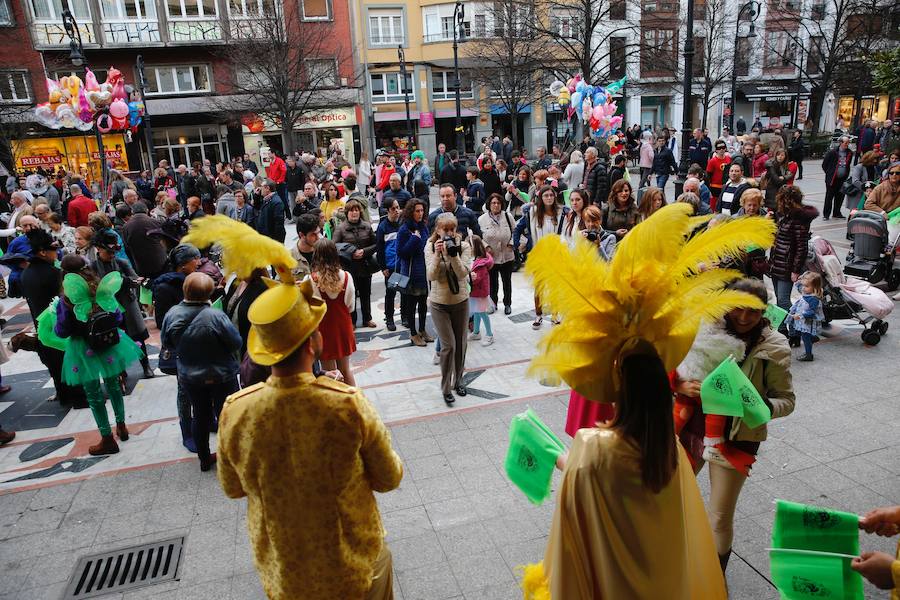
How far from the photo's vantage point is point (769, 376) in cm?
324

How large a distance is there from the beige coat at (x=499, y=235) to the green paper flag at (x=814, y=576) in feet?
20.7

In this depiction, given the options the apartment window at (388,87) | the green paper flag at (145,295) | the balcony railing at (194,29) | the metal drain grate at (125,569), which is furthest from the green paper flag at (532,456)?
the apartment window at (388,87)

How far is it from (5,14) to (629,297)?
119ft

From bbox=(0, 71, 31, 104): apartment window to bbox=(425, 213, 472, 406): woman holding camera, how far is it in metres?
31.3

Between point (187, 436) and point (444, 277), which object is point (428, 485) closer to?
point (444, 277)

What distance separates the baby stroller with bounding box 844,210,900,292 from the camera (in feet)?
28.7

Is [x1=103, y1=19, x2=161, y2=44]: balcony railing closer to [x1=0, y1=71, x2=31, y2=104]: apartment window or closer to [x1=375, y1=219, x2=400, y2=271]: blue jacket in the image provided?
[x1=0, y1=71, x2=31, y2=104]: apartment window

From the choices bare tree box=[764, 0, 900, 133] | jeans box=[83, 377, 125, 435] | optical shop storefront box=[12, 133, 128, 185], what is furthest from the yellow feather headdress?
optical shop storefront box=[12, 133, 128, 185]

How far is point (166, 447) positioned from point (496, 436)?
10.4ft

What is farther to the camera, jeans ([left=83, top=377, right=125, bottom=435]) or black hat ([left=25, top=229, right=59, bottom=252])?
black hat ([left=25, top=229, right=59, bottom=252])

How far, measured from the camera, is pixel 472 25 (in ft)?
119

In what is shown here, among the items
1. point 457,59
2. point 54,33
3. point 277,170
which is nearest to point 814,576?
point 277,170

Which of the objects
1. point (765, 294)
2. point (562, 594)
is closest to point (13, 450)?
point (562, 594)

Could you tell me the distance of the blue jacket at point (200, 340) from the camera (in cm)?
498
